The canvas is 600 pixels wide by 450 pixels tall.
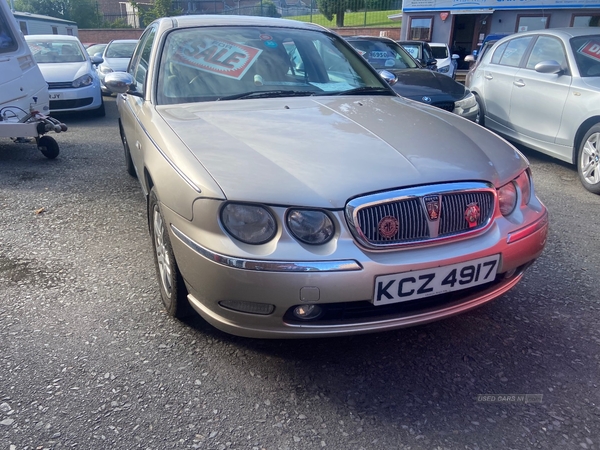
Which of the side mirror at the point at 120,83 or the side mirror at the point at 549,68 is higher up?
the side mirror at the point at 120,83

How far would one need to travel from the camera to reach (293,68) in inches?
142

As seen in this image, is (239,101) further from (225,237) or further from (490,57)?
(490,57)

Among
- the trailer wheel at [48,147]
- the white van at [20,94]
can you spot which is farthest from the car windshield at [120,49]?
the trailer wheel at [48,147]

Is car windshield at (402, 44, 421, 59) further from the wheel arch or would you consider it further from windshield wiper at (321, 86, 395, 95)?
windshield wiper at (321, 86, 395, 95)

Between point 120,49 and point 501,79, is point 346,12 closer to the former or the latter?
point 120,49

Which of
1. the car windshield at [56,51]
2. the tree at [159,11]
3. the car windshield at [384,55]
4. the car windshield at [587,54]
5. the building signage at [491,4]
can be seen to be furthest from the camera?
the tree at [159,11]

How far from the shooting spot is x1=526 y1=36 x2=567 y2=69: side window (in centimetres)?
587

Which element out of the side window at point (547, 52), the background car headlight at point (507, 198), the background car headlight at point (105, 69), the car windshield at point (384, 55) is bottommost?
the background car headlight at point (105, 69)

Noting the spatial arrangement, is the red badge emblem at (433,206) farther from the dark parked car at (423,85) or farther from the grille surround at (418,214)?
the dark parked car at (423,85)

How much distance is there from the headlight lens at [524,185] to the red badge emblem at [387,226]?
0.83 meters

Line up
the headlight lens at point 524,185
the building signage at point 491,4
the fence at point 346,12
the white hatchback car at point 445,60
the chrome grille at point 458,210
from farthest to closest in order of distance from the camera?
the fence at point 346,12
the building signage at point 491,4
the white hatchback car at point 445,60
the headlight lens at point 524,185
the chrome grille at point 458,210

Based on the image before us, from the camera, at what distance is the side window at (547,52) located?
587 cm

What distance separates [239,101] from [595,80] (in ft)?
13.3

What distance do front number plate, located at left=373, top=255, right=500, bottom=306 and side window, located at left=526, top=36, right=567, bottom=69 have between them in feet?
14.5
